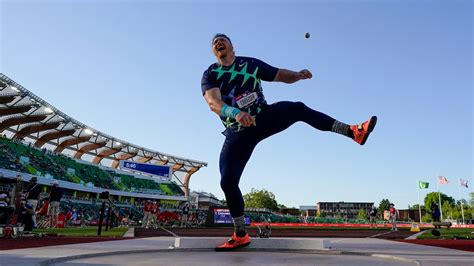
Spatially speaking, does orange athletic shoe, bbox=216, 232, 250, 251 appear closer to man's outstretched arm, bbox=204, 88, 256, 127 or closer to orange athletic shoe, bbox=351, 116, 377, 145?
man's outstretched arm, bbox=204, 88, 256, 127

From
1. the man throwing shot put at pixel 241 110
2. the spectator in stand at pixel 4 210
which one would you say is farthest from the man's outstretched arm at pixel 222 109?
the spectator in stand at pixel 4 210

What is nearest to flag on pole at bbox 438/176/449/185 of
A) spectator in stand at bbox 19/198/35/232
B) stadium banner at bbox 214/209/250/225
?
stadium banner at bbox 214/209/250/225

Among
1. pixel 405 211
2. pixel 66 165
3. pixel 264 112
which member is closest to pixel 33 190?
pixel 264 112

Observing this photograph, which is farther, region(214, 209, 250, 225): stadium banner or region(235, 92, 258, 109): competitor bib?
region(214, 209, 250, 225): stadium banner

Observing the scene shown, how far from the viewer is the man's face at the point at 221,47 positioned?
5.62 m

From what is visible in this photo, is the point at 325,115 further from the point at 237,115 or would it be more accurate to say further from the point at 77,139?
the point at 77,139

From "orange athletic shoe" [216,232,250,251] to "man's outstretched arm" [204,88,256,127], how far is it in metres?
2.04

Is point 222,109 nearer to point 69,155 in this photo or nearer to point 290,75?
point 290,75

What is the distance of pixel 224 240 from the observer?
246 inches

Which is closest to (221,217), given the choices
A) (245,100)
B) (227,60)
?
(227,60)

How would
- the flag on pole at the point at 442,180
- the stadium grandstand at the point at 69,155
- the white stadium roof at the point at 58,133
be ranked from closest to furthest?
1. the white stadium roof at the point at 58,133
2. the stadium grandstand at the point at 69,155
3. the flag on pole at the point at 442,180

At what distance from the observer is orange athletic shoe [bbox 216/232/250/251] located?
568cm

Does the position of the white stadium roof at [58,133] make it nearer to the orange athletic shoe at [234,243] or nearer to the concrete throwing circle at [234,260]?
the orange athletic shoe at [234,243]

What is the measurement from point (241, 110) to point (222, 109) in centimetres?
45
